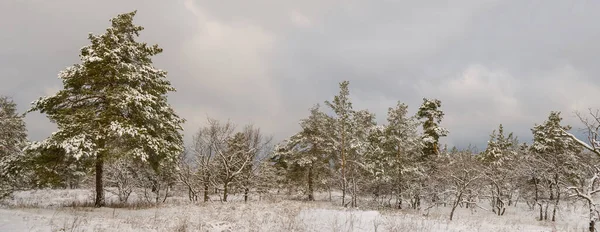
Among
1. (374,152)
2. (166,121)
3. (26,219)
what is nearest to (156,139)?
(166,121)

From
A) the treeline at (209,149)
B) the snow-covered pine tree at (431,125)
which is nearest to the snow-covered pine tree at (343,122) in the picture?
the treeline at (209,149)

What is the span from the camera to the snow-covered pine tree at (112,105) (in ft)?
45.1

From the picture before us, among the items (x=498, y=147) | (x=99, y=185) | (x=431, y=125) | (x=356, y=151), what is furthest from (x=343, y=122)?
(x=498, y=147)

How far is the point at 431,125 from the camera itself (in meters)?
33.3

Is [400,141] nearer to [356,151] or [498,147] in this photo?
[356,151]

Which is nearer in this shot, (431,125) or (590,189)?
(590,189)

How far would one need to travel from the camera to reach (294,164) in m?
34.4

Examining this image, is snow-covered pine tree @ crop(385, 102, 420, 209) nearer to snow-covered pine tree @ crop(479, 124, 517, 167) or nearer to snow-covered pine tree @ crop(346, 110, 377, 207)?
snow-covered pine tree @ crop(346, 110, 377, 207)

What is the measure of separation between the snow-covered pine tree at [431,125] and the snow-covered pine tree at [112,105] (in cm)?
2654

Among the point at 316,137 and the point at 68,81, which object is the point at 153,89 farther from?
the point at 316,137

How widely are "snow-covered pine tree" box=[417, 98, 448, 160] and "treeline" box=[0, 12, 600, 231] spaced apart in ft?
0.36

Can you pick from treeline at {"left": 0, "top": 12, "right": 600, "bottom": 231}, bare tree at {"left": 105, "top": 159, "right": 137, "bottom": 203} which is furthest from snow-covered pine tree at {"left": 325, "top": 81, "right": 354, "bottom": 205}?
bare tree at {"left": 105, "top": 159, "right": 137, "bottom": 203}

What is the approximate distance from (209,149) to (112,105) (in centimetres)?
933

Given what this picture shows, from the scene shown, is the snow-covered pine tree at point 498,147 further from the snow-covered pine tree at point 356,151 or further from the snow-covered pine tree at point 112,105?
the snow-covered pine tree at point 112,105
